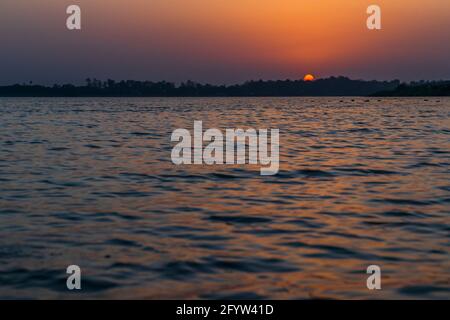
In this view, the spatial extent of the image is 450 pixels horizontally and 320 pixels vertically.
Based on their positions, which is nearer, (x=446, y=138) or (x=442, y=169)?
(x=442, y=169)

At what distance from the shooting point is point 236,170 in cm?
2378

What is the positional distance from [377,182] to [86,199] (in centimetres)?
975

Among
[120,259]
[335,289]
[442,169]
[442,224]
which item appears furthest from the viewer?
[442,169]

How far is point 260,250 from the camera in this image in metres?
11.7

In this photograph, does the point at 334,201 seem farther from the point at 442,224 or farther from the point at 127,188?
the point at 127,188

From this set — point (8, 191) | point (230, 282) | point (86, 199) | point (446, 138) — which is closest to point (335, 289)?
point (230, 282)

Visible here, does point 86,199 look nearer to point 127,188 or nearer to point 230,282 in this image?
point 127,188

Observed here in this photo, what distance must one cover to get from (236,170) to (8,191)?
8.89 metres

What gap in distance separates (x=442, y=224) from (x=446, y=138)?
27.2 m

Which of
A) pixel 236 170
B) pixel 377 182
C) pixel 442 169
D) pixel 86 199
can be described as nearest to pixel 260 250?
pixel 86 199
